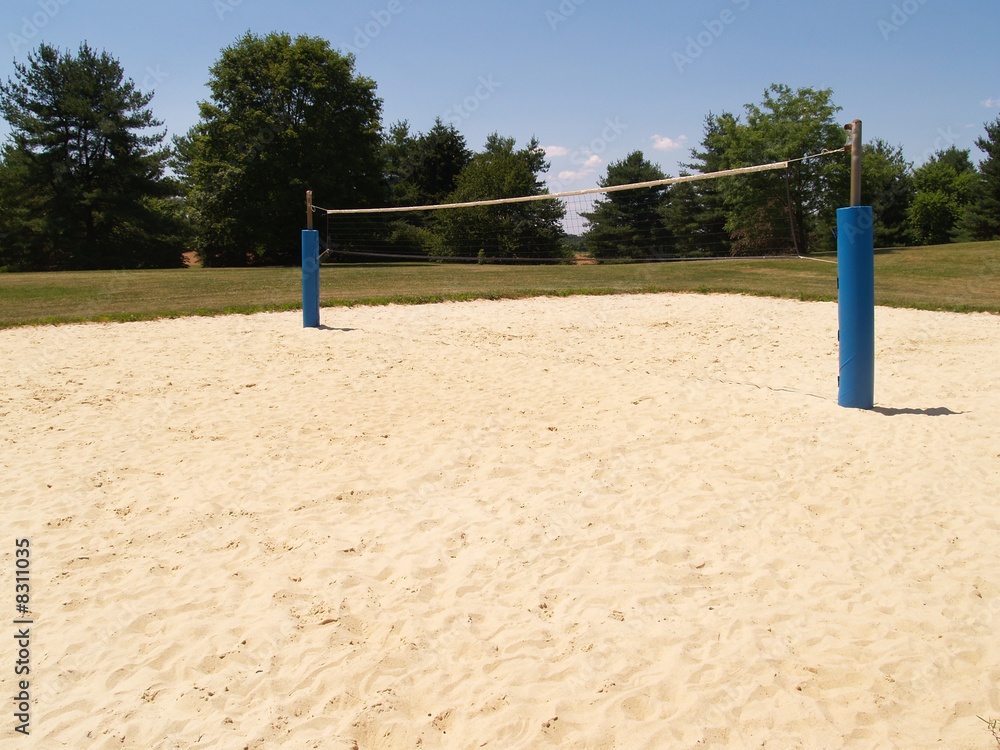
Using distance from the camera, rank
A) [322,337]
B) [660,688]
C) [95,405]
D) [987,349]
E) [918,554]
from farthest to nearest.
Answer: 1. [322,337]
2. [987,349]
3. [95,405]
4. [918,554]
5. [660,688]

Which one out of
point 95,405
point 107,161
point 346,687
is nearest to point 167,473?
point 95,405

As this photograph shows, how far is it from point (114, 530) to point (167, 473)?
2.65ft

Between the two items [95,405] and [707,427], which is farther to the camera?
[95,405]

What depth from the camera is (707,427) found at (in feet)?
17.2

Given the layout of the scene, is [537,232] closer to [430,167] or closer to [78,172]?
[430,167]

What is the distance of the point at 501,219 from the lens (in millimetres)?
30750

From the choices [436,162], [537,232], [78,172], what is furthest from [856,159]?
[436,162]

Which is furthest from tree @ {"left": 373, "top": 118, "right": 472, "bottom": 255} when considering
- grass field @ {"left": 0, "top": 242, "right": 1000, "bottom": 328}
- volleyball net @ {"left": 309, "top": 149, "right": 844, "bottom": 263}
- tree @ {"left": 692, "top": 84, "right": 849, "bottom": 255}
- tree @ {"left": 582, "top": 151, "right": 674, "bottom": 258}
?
grass field @ {"left": 0, "top": 242, "right": 1000, "bottom": 328}

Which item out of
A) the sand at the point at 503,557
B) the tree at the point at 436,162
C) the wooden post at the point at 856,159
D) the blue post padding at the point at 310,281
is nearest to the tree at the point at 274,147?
the tree at the point at 436,162

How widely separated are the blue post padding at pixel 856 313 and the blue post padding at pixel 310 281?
6.40 m

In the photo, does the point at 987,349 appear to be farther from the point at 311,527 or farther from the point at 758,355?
the point at 311,527

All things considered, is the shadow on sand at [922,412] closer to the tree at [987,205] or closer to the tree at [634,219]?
the tree at [634,219]

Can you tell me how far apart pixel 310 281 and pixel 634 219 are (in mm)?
27537

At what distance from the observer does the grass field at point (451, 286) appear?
11.5 meters
